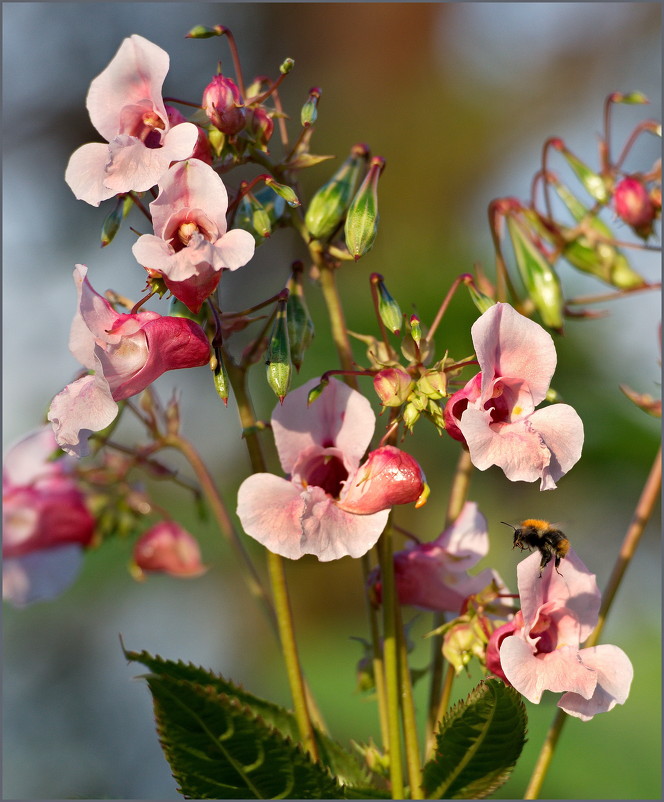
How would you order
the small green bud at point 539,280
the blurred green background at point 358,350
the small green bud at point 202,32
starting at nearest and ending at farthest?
the small green bud at point 202,32, the small green bud at point 539,280, the blurred green background at point 358,350

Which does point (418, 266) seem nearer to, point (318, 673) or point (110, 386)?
point (318, 673)

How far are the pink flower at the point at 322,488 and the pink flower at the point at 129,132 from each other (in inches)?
6.8

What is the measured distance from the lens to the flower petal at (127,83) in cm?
60

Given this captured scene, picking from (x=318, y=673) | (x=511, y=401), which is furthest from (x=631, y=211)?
(x=318, y=673)

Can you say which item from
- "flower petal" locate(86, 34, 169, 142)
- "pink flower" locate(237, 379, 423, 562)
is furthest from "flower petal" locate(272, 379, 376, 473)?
"flower petal" locate(86, 34, 169, 142)

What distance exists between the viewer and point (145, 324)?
0.56 m

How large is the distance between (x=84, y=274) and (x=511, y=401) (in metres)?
0.29

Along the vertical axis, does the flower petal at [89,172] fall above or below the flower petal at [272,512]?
above

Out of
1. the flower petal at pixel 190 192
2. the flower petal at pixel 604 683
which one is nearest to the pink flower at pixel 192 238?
the flower petal at pixel 190 192

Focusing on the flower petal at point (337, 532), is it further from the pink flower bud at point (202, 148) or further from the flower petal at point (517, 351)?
the pink flower bud at point (202, 148)

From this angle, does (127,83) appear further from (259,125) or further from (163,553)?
(163,553)

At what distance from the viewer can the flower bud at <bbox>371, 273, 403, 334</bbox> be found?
549mm

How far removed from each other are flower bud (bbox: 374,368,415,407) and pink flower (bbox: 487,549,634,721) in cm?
14

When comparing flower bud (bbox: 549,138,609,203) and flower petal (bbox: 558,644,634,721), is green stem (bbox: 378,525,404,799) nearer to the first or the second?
flower petal (bbox: 558,644,634,721)
